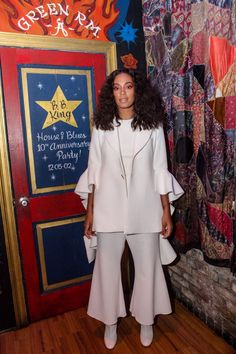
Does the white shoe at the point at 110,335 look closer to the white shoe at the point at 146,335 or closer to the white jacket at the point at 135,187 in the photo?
the white shoe at the point at 146,335

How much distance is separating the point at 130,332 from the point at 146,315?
0.29 metres

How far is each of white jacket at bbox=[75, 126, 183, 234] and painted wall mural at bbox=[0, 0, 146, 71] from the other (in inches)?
35.1

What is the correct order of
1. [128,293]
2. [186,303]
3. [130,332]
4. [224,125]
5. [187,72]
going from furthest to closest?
[128,293]
[186,303]
[130,332]
[187,72]
[224,125]

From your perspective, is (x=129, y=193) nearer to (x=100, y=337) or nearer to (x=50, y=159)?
(x=50, y=159)

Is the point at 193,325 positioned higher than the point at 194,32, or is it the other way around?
the point at 194,32

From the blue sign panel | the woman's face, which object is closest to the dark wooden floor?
the blue sign panel

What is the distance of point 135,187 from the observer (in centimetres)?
185

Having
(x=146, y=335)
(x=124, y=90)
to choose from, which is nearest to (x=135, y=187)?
(x=124, y=90)

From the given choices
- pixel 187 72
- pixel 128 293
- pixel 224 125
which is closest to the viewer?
pixel 224 125

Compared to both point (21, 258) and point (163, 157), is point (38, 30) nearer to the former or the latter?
point (163, 157)

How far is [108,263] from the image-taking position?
1.96 m

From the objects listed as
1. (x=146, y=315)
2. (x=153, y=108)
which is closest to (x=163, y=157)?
(x=153, y=108)

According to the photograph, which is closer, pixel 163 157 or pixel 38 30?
pixel 163 157

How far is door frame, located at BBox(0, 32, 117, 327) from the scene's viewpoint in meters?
2.09
